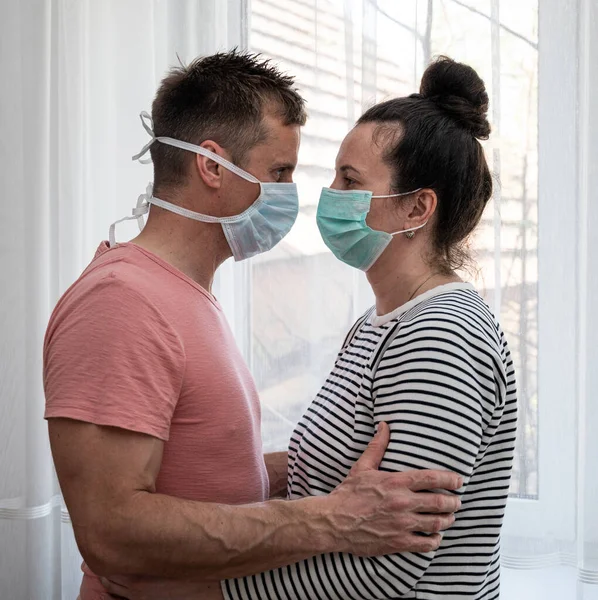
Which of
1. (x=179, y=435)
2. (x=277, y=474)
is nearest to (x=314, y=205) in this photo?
(x=277, y=474)

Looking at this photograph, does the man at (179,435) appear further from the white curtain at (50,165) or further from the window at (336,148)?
the white curtain at (50,165)

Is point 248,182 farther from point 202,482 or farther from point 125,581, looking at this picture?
point 125,581

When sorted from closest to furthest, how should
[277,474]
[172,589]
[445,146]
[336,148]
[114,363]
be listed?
[114,363] < [172,589] < [445,146] < [277,474] < [336,148]

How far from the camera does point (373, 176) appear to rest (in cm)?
137

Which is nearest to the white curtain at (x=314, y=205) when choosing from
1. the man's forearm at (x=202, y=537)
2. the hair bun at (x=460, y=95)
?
the hair bun at (x=460, y=95)

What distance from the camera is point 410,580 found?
3.72 ft

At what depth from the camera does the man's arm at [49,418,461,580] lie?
1.08 m

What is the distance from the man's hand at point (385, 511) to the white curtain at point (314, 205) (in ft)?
2.71

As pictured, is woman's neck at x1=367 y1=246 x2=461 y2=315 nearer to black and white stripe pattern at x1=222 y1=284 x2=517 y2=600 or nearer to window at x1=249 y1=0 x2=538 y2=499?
black and white stripe pattern at x1=222 y1=284 x2=517 y2=600

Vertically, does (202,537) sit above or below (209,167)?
below

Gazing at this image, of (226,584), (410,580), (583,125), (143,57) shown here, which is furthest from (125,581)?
(143,57)

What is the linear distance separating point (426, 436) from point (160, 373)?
39cm

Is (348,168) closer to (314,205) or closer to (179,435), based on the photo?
(179,435)

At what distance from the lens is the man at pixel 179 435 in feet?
3.56
